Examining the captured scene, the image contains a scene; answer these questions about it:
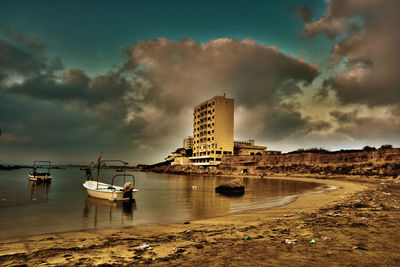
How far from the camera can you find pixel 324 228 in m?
8.38

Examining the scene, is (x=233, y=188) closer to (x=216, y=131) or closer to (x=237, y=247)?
(x=237, y=247)

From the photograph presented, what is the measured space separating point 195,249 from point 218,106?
3962 inches

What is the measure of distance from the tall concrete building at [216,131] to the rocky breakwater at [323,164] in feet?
22.2

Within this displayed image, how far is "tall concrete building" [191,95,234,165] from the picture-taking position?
104 meters

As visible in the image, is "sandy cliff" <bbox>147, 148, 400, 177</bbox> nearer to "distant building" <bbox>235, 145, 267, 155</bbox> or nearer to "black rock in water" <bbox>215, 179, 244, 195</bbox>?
"distant building" <bbox>235, 145, 267, 155</bbox>

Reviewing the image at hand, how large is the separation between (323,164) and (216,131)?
48610mm

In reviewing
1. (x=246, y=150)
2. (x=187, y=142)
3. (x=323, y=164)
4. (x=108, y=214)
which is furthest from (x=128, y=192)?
(x=187, y=142)

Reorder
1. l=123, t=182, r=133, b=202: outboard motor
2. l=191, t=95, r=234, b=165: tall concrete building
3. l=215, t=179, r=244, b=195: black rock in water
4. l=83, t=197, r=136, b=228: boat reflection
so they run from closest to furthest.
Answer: l=83, t=197, r=136, b=228: boat reflection, l=123, t=182, r=133, b=202: outboard motor, l=215, t=179, r=244, b=195: black rock in water, l=191, t=95, r=234, b=165: tall concrete building

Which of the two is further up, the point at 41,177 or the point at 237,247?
the point at 237,247

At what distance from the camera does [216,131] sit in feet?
341

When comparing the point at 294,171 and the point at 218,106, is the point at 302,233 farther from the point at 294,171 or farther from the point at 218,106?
the point at 218,106

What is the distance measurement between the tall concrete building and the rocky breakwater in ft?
22.2

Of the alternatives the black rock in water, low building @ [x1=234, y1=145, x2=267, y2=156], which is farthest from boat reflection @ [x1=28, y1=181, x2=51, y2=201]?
low building @ [x1=234, y1=145, x2=267, y2=156]

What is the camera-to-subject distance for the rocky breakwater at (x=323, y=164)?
160 feet
